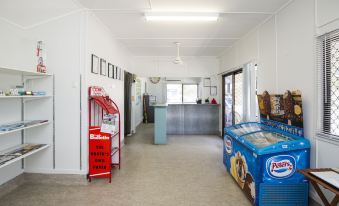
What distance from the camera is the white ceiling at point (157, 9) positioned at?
9.29 ft

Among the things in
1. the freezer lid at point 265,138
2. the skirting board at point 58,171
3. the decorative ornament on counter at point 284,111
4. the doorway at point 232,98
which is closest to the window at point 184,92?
the doorway at point 232,98

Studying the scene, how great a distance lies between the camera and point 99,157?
10.5 feet

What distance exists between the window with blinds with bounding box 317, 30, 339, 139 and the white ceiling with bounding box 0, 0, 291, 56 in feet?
3.42

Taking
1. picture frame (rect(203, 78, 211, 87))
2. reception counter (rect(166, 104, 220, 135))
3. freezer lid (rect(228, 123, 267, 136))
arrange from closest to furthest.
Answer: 1. freezer lid (rect(228, 123, 267, 136))
2. reception counter (rect(166, 104, 220, 135))
3. picture frame (rect(203, 78, 211, 87))

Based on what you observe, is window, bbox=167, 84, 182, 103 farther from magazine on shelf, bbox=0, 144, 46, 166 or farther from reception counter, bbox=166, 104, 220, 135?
magazine on shelf, bbox=0, 144, 46, 166

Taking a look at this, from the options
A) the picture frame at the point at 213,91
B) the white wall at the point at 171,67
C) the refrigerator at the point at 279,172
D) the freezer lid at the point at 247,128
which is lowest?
the refrigerator at the point at 279,172

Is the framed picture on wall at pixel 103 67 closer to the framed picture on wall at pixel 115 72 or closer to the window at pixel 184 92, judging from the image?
the framed picture on wall at pixel 115 72

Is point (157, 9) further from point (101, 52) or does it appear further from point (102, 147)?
point (102, 147)

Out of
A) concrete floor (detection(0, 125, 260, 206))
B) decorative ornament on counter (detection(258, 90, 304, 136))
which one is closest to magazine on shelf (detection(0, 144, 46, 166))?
concrete floor (detection(0, 125, 260, 206))

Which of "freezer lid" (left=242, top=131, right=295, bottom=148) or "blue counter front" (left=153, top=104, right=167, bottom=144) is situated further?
"blue counter front" (left=153, top=104, right=167, bottom=144)

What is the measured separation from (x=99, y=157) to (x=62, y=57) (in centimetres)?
175

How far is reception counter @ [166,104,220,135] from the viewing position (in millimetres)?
6992

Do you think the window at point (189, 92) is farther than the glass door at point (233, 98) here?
Yes

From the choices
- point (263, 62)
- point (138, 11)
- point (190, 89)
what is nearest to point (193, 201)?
point (263, 62)
